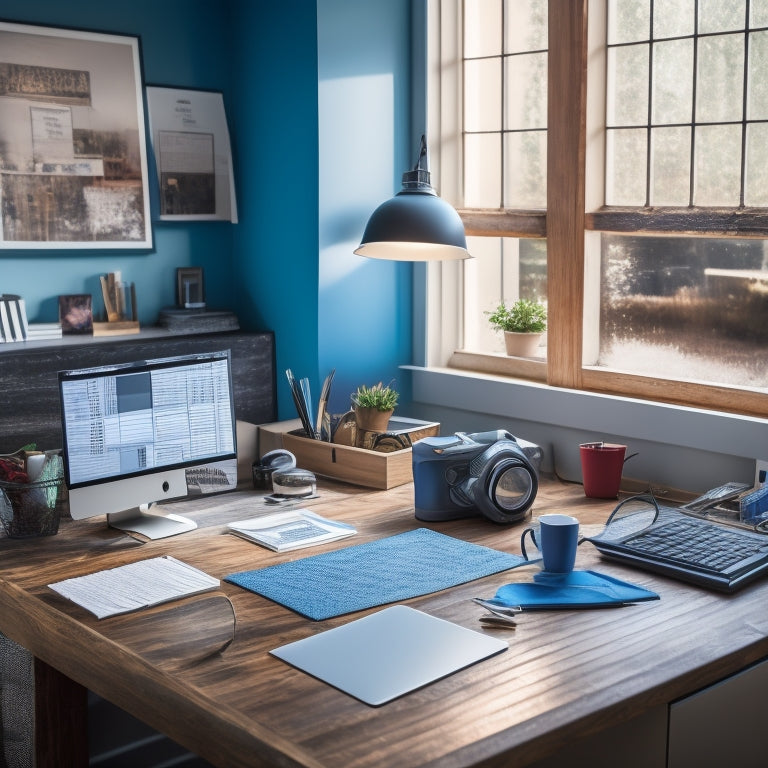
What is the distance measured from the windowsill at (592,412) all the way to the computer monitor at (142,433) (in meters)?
0.92

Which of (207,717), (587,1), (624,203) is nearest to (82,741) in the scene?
(207,717)

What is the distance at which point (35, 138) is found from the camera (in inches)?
126

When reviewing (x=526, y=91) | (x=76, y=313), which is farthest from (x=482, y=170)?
(x=76, y=313)

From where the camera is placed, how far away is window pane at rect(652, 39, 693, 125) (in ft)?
9.47

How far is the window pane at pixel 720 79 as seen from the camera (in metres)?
2.78

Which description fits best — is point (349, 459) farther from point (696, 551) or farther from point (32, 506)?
point (696, 551)

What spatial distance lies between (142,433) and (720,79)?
1.77m

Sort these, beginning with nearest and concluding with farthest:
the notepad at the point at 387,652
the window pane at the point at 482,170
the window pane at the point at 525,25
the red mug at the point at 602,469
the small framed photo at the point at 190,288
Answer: the notepad at the point at 387,652, the red mug at the point at 602,469, the window pane at the point at 525,25, the window pane at the point at 482,170, the small framed photo at the point at 190,288

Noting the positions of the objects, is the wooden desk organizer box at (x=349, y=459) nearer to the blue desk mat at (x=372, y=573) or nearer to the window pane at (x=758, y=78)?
the blue desk mat at (x=372, y=573)

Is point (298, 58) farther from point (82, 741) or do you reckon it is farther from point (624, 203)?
point (82, 741)

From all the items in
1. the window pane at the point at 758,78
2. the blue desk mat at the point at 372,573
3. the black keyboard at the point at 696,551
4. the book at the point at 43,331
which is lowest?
the blue desk mat at the point at 372,573

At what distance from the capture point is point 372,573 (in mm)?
2279

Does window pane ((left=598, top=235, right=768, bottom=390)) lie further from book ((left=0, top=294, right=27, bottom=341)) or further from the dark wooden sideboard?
book ((left=0, top=294, right=27, bottom=341))

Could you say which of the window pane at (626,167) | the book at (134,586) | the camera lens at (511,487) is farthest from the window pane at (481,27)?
the book at (134,586)
